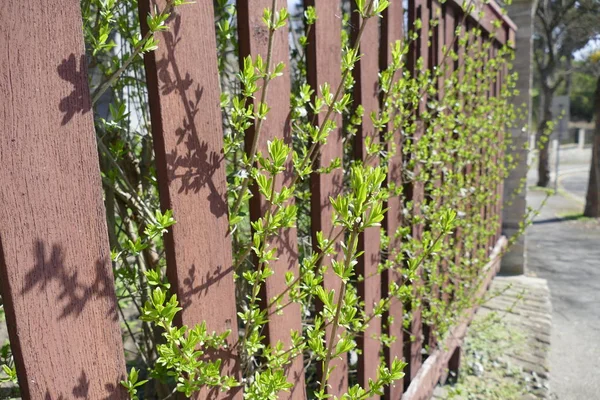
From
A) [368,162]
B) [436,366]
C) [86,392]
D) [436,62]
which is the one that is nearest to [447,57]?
[436,62]

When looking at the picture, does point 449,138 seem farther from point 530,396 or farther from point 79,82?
point 79,82

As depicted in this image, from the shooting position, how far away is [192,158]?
1057 millimetres

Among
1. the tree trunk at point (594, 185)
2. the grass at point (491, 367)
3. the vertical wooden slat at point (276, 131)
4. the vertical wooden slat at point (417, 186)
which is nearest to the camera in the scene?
the vertical wooden slat at point (276, 131)

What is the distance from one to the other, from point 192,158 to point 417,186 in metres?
1.53

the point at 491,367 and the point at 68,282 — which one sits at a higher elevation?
the point at 68,282

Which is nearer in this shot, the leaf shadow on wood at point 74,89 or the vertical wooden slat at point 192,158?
the leaf shadow on wood at point 74,89

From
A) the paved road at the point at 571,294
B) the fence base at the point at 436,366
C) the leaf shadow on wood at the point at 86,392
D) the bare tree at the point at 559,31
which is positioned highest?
the bare tree at the point at 559,31

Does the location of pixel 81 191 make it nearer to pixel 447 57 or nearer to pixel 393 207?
pixel 393 207

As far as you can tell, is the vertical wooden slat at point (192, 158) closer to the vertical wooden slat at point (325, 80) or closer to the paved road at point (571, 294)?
the vertical wooden slat at point (325, 80)

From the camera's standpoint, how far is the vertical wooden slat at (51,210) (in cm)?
76

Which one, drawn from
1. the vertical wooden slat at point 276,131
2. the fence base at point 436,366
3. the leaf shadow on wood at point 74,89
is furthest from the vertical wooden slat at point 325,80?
the fence base at point 436,366

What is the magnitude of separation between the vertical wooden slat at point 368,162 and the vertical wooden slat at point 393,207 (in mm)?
145

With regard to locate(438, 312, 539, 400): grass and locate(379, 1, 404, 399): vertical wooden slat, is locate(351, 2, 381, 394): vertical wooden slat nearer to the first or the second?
locate(379, 1, 404, 399): vertical wooden slat

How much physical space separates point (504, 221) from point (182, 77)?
Result: 511 cm
